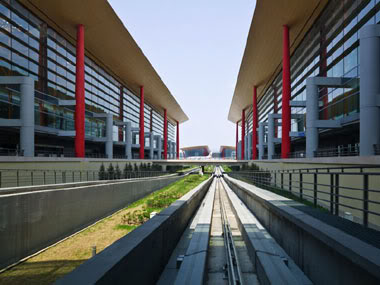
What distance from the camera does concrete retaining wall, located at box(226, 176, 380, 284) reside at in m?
2.86

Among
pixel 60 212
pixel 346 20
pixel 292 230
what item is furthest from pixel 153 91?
pixel 292 230

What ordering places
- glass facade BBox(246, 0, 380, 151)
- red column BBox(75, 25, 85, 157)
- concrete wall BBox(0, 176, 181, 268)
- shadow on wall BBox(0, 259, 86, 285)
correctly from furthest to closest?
1. red column BBox(75, 25, 85, 157)
2. glass facade BBox(246, 0, 380, 151)
3. concrete wall BBox(0, 176, 181, 268)
4. shadow on wall BBox(0, 259, 86, 285)

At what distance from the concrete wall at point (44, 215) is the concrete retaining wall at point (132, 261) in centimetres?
566

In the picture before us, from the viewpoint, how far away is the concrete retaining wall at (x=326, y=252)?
2859 mm

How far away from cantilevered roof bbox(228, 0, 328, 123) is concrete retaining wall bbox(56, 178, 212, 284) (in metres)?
28.9

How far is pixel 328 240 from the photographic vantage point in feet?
12.0

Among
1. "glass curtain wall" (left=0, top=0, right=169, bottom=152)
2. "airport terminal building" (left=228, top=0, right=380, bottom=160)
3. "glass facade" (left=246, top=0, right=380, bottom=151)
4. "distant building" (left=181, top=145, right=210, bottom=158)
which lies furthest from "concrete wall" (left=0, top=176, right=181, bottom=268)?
"distant building" (left=181, top=145, right=210, bottom=158)

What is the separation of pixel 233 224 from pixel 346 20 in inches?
881

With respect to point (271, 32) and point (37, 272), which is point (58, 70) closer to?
point (271, 32)

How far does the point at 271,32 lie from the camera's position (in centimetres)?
3136

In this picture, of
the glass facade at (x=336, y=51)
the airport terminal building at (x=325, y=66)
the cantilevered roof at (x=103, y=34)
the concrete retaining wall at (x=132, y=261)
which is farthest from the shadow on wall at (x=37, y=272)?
the cantilevered roof at (x=103, y=34)

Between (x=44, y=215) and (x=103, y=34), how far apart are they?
3074 cm

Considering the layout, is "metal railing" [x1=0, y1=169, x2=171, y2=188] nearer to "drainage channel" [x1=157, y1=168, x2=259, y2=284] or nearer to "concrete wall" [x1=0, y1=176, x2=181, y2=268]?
"concrete wall" [x1=0, y1=176, x2=181, y2=268]

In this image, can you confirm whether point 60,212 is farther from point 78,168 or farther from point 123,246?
point 78,168
